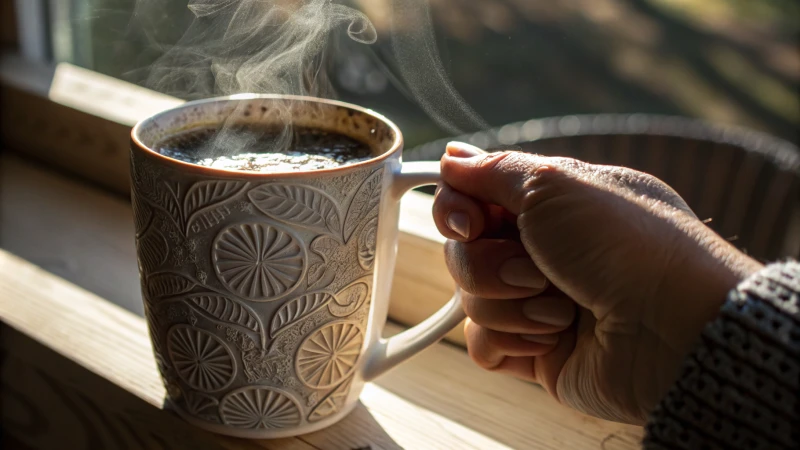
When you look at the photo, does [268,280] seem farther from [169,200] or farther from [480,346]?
[480,346]

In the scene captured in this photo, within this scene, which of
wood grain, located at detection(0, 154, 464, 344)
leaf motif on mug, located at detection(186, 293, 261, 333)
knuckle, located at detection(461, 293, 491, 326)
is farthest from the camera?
wood grain, located at detection(0, 154, 464, 344)

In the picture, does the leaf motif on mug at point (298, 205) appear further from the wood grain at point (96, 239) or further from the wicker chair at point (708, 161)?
the wicker chair at point (708, 161)

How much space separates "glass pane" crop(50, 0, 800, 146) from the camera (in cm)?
69

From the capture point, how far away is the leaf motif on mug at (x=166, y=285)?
22.1 inches

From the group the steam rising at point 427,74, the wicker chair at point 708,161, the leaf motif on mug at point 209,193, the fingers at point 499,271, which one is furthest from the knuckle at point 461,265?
the wicker chair at point 708,161

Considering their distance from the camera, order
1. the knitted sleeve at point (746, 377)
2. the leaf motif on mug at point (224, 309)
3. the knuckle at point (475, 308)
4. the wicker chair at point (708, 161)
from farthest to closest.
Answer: the wicker chair at point (708, 161) → the knuckle at point (475, 308) → the leaf motif on mug at point (224, 309) → the knitted sleeve at point (746, 377)

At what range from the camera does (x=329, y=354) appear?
2.00ft

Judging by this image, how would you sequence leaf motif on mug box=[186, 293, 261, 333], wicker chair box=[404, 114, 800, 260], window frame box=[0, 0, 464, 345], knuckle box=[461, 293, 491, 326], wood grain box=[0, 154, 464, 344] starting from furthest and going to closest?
wicker chair box=[404, 114, 800, 260]
window frame box=[0, 0, 464, 345]
wood grain box=[0, 154, 464, 344]
knuckle box=[461, 293, 491, 326]
leaf motif on mug box=[186, 293, 261, 333]

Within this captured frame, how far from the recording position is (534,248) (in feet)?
1.90

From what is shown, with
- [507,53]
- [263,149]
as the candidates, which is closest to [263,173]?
[263,149]

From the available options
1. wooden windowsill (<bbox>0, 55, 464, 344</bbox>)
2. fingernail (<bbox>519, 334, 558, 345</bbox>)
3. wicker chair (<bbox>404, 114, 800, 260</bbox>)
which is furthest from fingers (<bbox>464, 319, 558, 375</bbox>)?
wicker chair (<bbox>404, 114, 800, 260</bbox>)

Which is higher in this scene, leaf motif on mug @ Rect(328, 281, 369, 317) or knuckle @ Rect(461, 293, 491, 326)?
leaf motif on mug @ Rect(328, 281, 369, 317)

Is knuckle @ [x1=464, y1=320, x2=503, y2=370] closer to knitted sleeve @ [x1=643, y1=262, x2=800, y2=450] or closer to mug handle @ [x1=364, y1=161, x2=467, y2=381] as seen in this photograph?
mug handle @ [x1=364, y1=161, x2=467, y2=381]

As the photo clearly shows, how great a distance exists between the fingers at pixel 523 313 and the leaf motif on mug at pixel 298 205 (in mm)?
175
